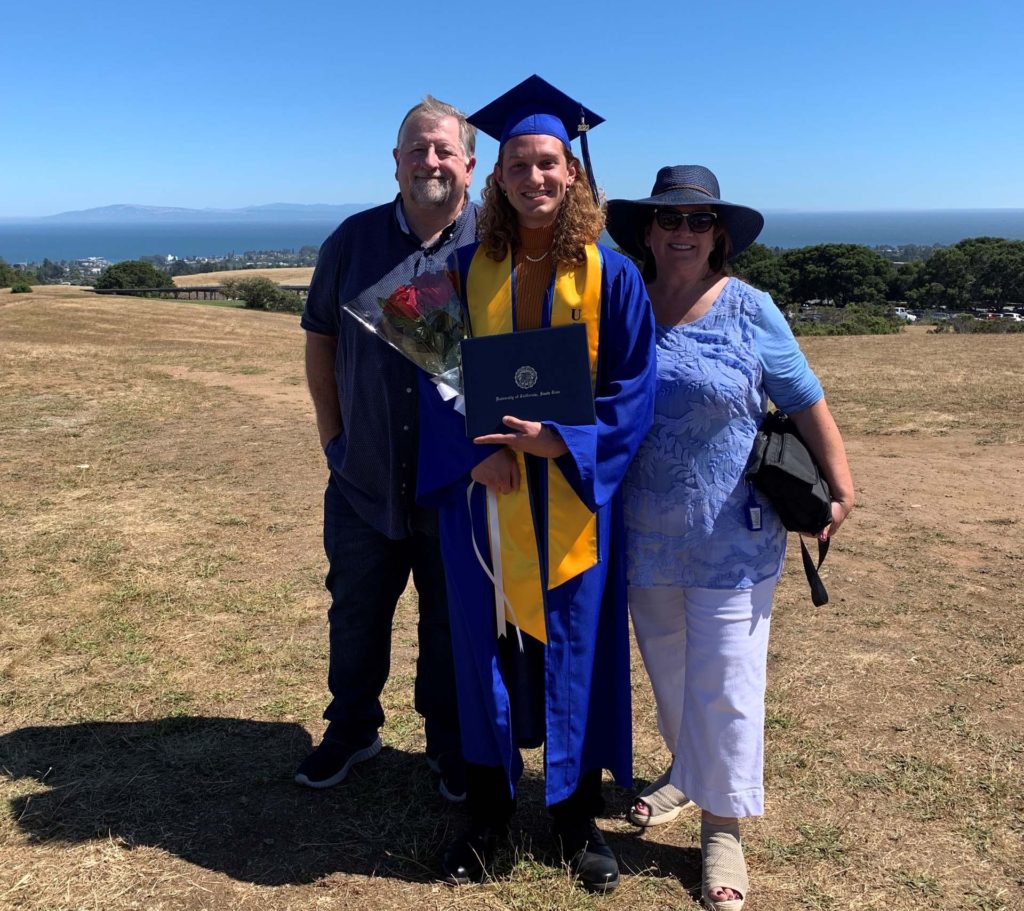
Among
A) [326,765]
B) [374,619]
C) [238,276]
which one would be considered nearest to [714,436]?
[374,619]

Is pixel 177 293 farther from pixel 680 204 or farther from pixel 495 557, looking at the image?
pixel 680 204

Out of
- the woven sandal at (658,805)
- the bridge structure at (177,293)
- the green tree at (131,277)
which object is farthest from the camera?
the green tree at (131,277)

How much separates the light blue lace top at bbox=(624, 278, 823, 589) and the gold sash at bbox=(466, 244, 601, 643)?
0.70ft

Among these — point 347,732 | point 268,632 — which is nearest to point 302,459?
point 268,632

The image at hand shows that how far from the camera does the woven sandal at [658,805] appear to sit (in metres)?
3.06

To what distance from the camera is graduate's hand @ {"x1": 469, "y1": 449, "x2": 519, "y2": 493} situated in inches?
99.0

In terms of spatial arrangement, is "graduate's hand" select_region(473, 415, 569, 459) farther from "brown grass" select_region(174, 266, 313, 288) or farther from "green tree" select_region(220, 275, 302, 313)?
"brown grass" select_region(174, 266, 313, 288)

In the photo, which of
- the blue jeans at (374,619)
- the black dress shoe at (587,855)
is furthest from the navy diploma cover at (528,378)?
the black dress shoe at (587,855)

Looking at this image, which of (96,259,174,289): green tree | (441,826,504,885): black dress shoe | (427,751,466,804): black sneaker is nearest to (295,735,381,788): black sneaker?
(427,751,466,804): black sneaker

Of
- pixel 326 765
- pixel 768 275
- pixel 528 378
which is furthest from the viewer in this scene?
pixel 768 275

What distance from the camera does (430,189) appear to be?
8.98 feet

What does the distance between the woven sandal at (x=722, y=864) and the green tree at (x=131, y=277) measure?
1347 inches

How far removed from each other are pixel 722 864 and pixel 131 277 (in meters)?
36.5

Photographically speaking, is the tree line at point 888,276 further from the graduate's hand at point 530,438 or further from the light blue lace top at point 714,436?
the graduate's hand at point 530,438
